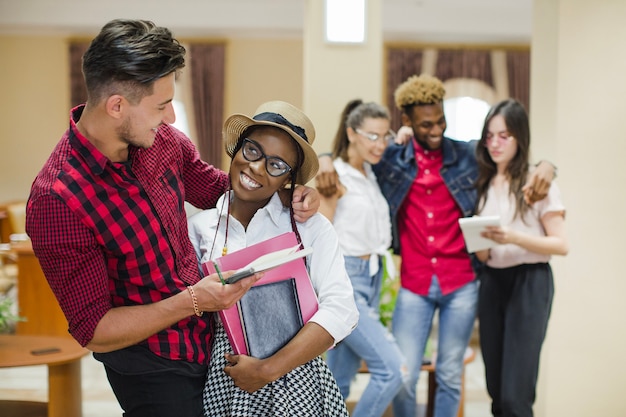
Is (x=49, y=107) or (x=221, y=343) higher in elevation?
(x=49, y=107)

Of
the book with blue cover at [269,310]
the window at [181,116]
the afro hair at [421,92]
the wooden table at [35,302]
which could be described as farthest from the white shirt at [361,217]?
the window at [181,116]

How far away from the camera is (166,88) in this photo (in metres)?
1.69

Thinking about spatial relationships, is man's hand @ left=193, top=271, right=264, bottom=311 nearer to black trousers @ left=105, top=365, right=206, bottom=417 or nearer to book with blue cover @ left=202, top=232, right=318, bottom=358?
book with blue cover @ left=202, top=232, right=318, bottom=358

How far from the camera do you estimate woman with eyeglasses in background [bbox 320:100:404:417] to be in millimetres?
3262

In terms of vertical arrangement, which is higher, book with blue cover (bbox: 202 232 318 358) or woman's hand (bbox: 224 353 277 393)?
book with blue cover (bbox: 202 232 318 358)

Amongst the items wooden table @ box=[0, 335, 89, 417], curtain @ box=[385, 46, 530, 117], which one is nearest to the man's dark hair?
wooden table @ box=[0, 335, 89, 417]

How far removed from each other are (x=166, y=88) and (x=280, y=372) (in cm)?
77

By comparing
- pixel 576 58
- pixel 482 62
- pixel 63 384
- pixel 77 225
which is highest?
pixel 482 62

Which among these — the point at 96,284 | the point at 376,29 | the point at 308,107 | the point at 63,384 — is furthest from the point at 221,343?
the point at 376,29

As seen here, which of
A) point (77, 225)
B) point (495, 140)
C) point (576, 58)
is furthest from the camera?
point (576, 58)

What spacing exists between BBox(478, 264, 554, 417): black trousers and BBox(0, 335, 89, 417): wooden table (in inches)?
79.5

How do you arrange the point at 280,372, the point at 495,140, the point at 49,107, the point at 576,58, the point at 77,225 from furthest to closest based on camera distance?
the point at 49,107 → the point at 576,58 → the point at 495,140 → the point at 280,372 → the point at 77,225

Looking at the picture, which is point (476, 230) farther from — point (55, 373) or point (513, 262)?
point (55, 373)

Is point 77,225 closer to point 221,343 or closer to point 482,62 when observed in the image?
point 221,343
